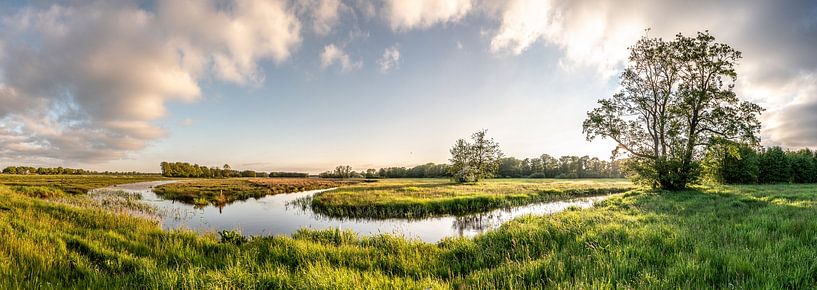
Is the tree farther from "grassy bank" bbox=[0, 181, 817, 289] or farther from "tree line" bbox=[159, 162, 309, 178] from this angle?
"tree line" bbox=[159, 162, 309, 178]

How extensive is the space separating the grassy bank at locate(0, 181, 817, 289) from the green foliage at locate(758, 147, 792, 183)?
73038 millimetres

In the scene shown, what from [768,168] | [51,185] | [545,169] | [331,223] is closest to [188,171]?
[51,185]

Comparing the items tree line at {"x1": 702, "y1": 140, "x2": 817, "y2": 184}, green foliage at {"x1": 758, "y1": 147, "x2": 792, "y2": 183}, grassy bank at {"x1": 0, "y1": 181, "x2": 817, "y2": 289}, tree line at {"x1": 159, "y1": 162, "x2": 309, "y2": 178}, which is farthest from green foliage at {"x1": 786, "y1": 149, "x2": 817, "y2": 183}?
tree line at {"x1": 159, "y1": 162, "x2": 309, "y2": 178}

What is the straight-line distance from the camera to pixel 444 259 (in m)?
8.54

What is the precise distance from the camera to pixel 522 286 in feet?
17.5

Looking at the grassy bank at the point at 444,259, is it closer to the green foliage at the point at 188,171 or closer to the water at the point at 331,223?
the water at the point at 331,223

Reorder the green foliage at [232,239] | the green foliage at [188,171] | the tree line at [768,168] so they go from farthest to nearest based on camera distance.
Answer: the green foliage at [188,171], the tree line at [768,168], the green foliage at [232,239]

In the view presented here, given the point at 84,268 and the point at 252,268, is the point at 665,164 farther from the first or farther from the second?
the point at 84,268

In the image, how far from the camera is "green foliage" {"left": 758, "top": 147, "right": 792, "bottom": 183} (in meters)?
61.5

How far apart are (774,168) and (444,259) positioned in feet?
279

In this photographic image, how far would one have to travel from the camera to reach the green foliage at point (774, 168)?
6153 centimetres

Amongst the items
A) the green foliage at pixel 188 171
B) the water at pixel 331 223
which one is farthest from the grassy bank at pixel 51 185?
the green foliage at pixel 188 171

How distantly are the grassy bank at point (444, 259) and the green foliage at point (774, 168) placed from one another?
7304cm

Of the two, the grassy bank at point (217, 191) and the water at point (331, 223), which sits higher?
the grassy bank at point (217, 191)
